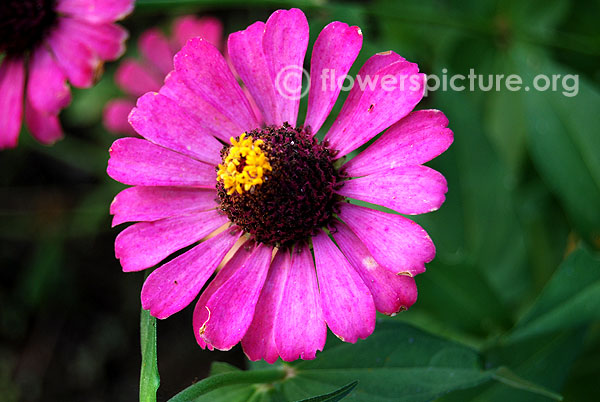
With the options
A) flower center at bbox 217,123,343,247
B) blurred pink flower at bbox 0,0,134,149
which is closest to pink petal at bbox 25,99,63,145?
blurred pink flower at bbox 0,0,134,149

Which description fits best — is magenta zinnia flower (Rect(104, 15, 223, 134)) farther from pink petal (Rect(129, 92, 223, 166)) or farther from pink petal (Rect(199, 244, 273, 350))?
pink petal (Rect(199, 244, 273, 350))

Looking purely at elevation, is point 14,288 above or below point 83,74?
below

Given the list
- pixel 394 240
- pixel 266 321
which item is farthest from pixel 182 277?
pixel 394 240

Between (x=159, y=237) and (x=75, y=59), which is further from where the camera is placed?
(x=75, y=59)

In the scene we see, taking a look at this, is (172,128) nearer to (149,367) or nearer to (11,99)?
(149,367)

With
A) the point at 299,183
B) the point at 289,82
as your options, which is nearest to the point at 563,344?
the point at 299,183

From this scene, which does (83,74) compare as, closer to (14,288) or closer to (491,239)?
(491,239)
